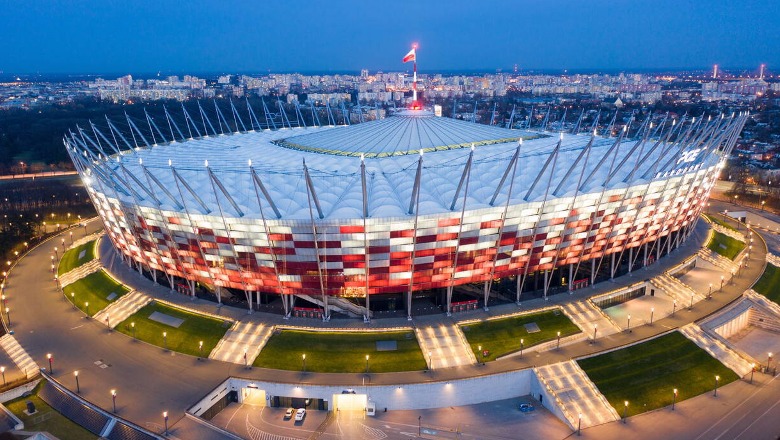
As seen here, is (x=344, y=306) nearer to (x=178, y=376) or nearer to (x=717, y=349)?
(x=178, y=376)

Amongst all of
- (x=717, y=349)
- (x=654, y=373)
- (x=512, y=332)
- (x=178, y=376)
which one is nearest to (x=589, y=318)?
(x=512, y=332)

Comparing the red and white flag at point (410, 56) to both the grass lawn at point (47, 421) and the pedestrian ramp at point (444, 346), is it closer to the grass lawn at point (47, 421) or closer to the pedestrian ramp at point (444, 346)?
the pedestrian ramp at point (444, 346)

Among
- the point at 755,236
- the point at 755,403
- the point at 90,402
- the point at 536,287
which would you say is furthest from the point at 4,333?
the point at 755,236

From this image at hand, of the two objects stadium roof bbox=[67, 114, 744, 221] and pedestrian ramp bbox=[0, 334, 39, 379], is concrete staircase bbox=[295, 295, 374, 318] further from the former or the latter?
pedestrian ramp bbox=[0, 334, 39, 379]

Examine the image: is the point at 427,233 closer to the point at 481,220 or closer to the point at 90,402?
the point at 481,220

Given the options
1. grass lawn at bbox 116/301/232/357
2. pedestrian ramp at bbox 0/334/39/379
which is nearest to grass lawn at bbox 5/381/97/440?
pedestrian ramp at bbox 0/334/39/379

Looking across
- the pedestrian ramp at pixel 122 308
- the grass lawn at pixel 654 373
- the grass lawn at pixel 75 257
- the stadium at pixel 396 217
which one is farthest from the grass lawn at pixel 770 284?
the grass lawn at pixel 75 257
